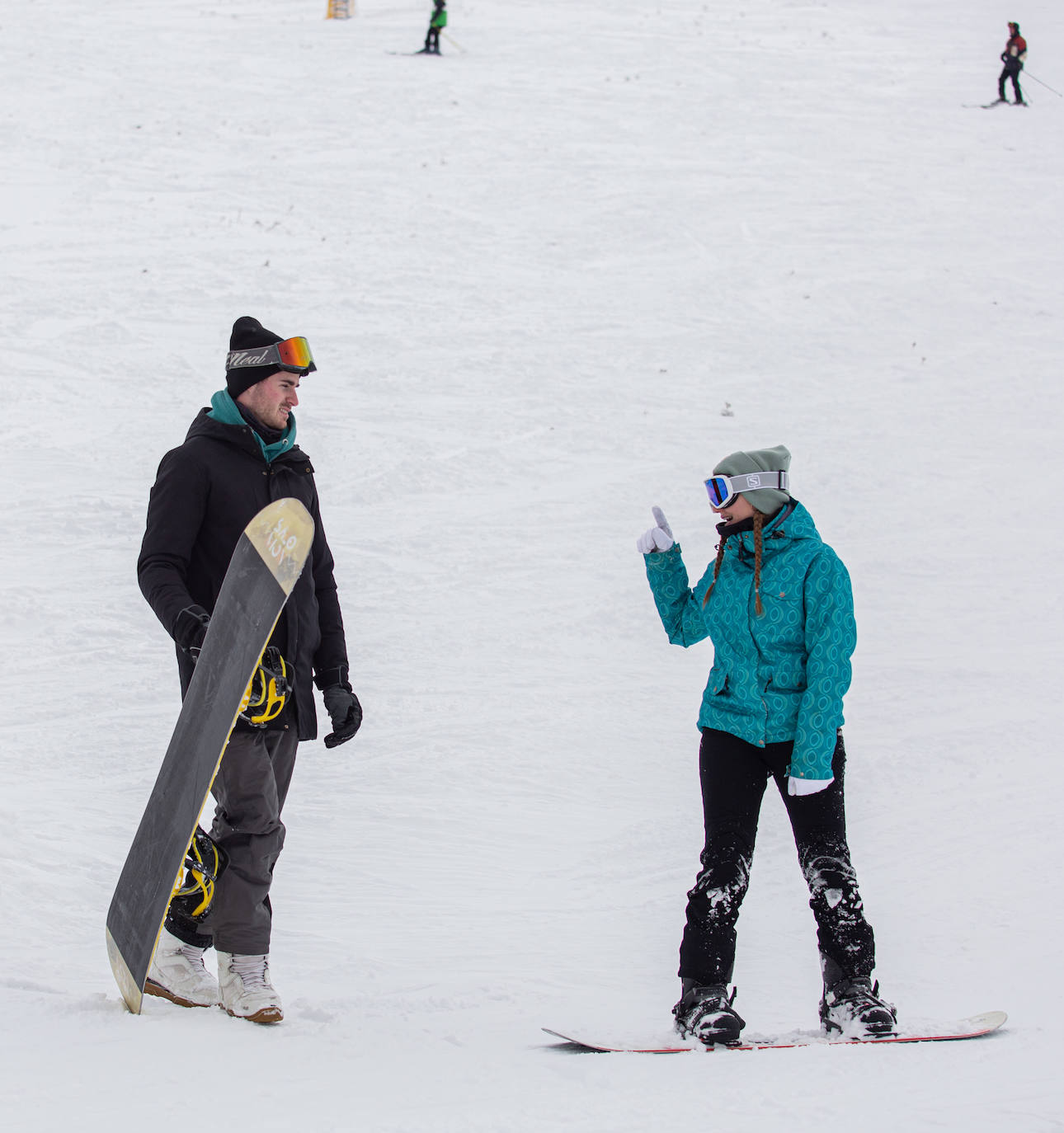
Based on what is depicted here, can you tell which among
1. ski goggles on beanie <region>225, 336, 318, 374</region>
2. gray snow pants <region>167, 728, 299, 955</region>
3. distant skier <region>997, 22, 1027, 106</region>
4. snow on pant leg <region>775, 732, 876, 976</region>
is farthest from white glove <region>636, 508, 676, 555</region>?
distant skier <region>997, 22, 1027, 106</region>

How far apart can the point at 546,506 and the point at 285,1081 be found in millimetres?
6654

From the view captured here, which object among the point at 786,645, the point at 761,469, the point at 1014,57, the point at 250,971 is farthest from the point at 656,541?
the point at 1014,57

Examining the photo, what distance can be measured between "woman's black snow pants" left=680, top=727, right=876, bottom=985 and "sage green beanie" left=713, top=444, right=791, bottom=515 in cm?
68

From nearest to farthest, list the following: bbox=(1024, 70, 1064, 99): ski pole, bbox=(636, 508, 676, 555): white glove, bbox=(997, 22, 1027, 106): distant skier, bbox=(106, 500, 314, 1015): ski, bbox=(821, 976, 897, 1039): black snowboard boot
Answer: bbox=(106, 500, 314, 1015): ski
bbox=(821, 976, 897, 1039): black snowboard boot
bbox=(636, 508, 676, 555): white glove
bbox=(997, 22, 1027, 106): distant skier
bbox=(1024, 70, 1064, 99): ski pole

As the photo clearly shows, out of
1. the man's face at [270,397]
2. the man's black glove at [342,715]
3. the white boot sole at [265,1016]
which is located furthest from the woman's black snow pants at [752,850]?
the man's face at [270,397]

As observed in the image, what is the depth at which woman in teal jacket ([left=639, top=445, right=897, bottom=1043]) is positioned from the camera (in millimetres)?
3445

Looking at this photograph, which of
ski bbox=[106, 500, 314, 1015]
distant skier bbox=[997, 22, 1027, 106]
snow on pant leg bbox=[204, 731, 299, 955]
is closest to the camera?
ski bbox=[106, 500, 314, 1015]

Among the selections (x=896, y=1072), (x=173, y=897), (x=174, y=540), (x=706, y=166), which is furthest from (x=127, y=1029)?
(x=706, y=166)

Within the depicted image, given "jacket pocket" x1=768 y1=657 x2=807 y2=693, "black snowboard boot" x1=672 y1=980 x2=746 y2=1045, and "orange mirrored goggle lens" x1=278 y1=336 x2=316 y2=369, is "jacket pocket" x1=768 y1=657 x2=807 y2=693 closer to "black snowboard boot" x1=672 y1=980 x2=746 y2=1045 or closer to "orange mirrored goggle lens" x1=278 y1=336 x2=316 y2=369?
"black snowboard boot" x1=672 y1=980 x2=746 y2=1045

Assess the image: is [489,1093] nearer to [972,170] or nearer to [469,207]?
[469,207]

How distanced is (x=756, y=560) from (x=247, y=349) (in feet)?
5.20

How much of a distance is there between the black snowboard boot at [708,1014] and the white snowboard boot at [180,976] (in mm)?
1295

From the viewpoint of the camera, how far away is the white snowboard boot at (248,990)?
3273 mm

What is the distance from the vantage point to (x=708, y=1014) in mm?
3322
